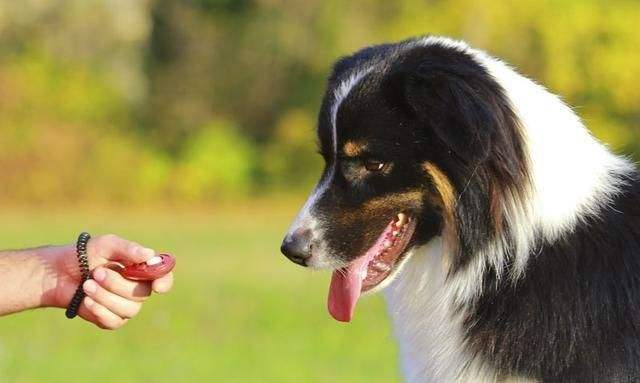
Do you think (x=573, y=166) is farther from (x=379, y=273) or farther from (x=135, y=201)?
(x=135, y=201)

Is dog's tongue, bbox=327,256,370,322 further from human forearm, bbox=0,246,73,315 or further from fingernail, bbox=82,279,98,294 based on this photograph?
human forearm, bbox=0,246,73,315

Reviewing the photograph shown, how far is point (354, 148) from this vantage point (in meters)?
4.57

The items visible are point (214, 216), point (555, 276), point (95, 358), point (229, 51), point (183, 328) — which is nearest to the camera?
point (555, 276)

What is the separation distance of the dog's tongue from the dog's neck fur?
0.66ft

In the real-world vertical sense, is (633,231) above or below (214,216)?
above

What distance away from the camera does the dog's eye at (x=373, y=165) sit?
452 centimetres

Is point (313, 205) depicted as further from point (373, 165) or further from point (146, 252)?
point (146, 252)

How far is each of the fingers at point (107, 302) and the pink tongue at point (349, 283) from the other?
2.87 feet

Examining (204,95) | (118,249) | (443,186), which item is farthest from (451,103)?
(204,95)

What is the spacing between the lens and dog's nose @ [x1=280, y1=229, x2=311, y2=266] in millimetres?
4488

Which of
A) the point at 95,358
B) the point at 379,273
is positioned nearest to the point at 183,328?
the point at 95,358

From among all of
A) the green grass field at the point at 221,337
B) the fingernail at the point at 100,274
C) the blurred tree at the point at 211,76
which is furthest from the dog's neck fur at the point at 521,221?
the blurred tree at the point at 211,76

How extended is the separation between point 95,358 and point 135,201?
783 inches

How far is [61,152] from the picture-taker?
3075 cm
